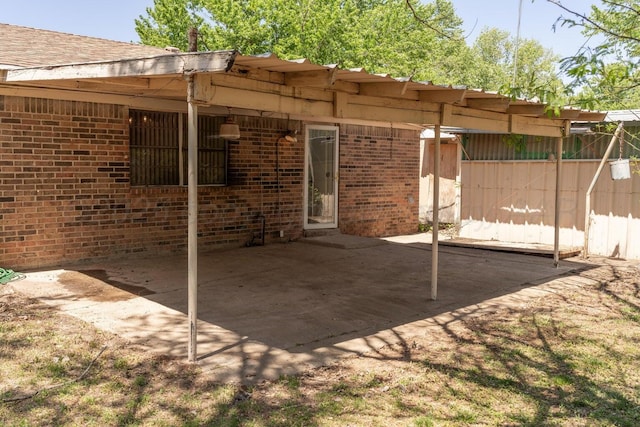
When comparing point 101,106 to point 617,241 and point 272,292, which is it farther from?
point 617,241

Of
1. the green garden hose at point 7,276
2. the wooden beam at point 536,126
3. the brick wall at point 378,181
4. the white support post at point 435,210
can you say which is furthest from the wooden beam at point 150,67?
the brick wall at point 378,181

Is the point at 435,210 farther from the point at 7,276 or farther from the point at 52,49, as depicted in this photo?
the point at 52,49

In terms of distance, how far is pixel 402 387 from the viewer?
14.8 ft

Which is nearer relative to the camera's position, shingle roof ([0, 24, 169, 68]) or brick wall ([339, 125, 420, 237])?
shingle roof ([0, 24, 169, 68])

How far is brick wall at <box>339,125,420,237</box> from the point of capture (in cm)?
1311

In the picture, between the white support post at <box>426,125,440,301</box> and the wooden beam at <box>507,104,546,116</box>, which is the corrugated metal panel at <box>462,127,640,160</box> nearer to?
the wooden beam at <box>507,104,546,116</box>

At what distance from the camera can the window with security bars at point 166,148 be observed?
31.3ft

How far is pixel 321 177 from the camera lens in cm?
1271

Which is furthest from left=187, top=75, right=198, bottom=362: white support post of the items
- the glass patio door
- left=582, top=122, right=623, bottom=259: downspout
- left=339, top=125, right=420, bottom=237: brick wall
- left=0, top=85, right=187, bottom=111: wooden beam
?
left=582, top=122, right=623, bottom=259: downspout

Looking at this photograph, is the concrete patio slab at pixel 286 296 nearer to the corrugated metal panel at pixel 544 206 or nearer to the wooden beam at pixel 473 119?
the corrugated metal panel at pixel 544 206

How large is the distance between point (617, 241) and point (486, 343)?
6846 mm

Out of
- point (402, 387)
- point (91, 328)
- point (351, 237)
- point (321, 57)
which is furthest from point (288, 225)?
point (321, 57)

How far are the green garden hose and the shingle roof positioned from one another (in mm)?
2713

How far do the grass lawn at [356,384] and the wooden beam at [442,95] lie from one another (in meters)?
2.76
